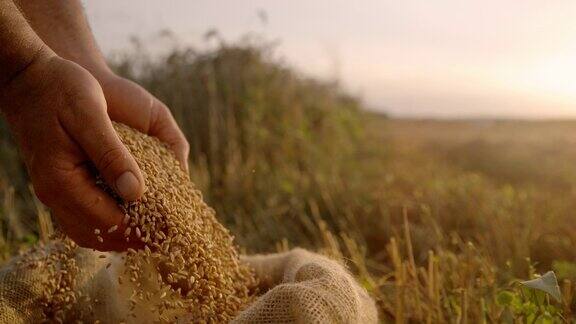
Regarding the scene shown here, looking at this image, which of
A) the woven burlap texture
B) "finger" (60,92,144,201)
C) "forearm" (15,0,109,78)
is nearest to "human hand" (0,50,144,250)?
"finger" (60,92,144,201)

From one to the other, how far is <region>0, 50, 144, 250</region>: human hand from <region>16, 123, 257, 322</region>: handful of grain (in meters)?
0.08

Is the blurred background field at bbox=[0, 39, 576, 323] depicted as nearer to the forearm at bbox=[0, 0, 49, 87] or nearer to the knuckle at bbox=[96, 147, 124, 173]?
the knuckle at bbox=[96, 147, 124, 173]

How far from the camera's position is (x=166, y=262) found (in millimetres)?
1711

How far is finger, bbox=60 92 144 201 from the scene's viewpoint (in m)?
1.62

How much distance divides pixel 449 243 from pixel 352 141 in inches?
153

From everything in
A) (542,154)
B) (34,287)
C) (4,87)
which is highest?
(4,87)

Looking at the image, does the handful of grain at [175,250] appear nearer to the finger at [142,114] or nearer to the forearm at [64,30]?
the finger at [142,114]

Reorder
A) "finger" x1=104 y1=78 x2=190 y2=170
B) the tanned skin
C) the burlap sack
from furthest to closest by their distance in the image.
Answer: "finger" x1=104 y1=78 x2=190 y2=170, the tanned skin, the burlap sack

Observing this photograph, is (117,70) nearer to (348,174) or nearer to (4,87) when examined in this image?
(348,174)

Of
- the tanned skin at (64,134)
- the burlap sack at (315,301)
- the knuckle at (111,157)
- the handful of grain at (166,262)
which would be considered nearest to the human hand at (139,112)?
the handful of grain at (166,262)

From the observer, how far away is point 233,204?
4.67m

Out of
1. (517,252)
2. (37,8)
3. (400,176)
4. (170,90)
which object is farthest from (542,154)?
(37,8)

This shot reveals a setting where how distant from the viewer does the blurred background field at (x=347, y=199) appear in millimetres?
2281

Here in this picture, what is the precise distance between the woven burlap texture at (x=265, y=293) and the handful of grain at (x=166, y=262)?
16mm
